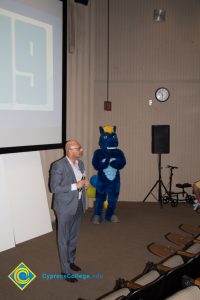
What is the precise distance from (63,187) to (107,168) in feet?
7.79

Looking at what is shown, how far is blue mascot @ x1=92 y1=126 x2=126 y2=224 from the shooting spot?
18.1 ft

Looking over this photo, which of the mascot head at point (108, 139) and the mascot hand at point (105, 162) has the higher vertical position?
the mascot head at point (108, 139)

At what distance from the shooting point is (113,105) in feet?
23.2

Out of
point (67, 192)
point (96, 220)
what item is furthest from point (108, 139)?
point (67, 192)

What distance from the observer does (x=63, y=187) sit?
325 centimetres

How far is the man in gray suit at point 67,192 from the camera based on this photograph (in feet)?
10.8

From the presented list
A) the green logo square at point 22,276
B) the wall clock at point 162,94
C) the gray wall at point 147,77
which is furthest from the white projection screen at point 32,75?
the wall clock at point 162,94

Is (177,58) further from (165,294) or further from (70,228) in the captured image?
(165,294)

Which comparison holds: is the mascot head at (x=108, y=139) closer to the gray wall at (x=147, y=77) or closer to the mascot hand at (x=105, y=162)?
the mascot hand at (x=105, y=162)

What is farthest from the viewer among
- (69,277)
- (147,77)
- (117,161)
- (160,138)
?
(147,77)

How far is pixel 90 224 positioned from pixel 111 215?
0.43 meters

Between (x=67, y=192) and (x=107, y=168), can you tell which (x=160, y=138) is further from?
(x=67, y=192)

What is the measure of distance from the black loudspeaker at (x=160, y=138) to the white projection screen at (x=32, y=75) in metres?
2.56

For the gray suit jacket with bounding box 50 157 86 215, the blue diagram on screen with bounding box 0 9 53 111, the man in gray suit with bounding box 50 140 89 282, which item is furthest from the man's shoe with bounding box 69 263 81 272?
the blue diagram on screen with bounding box 0 9 53 111
